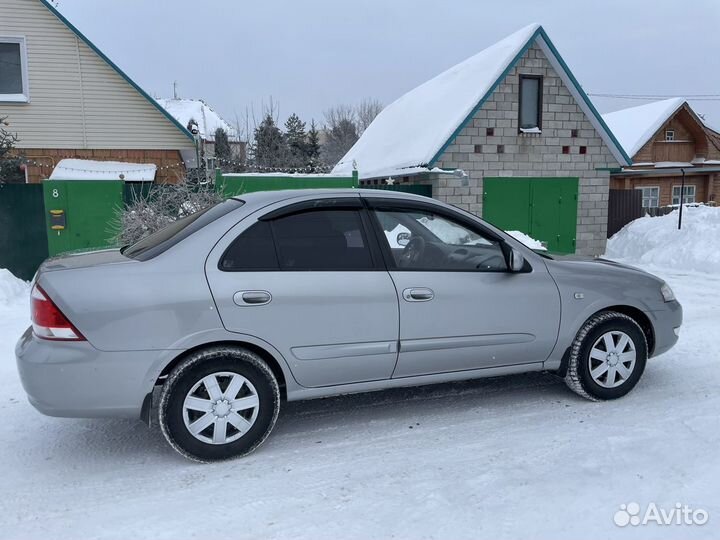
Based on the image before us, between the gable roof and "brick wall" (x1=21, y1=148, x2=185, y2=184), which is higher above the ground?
the gable roof

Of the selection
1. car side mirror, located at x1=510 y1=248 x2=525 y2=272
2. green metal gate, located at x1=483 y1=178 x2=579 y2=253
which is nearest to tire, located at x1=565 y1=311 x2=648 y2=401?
car side mirror, located at x1=510 y1=248 x2=525 y2=272

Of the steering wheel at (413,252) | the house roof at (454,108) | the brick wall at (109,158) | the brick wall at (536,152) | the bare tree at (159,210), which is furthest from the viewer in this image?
the brick wall at (109,158)

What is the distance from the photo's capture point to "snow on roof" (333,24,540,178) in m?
13.7

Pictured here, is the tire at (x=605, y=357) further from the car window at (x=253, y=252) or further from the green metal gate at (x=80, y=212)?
the green metal gate at (x=80, y=212)

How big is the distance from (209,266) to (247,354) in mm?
580

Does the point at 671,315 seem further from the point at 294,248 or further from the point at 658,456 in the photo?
the point at 294,248

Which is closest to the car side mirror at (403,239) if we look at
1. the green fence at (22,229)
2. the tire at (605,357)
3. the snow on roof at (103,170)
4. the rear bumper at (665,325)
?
the tire at (605,357)

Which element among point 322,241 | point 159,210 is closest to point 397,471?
point 322,241

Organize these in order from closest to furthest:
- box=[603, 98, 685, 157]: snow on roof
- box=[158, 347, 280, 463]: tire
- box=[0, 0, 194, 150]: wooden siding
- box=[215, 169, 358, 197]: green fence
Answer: box=[158, 347, 280, 463]: tire < box=[215, 169, 358, 197]: green fence < box=[0, 0, 194, 150]: wooden siding < box=[603, 98, 685, 157]: snow on roof

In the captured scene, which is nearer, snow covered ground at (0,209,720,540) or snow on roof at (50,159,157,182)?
snow covered ground at (0,209,720,540)

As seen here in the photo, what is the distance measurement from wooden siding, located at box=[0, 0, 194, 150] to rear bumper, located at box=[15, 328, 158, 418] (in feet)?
39.8

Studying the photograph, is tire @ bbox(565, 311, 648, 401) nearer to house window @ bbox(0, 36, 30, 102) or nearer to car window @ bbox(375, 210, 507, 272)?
car window @ bbox(375, 210, 507, 272)

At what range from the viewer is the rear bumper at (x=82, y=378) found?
322cm

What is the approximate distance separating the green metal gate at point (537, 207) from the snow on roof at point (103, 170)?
8.30m
